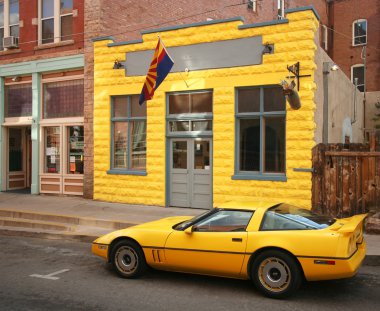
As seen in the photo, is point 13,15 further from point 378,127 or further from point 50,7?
point 378,127

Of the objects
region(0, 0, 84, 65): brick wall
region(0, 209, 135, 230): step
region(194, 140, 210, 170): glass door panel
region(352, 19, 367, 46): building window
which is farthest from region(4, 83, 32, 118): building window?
region(352, 19, 367, 46): building window

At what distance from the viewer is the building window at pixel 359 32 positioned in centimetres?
3125

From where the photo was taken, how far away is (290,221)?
639cm

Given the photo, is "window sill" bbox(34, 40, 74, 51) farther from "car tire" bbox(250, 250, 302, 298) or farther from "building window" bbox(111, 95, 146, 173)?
"car tire" bbox(250, 250, 302, 298)

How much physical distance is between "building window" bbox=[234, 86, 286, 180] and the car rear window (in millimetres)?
5186

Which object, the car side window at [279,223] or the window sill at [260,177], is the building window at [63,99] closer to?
the window sill at [260,177]

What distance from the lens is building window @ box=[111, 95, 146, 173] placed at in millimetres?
14227

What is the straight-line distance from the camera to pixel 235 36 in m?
12.5

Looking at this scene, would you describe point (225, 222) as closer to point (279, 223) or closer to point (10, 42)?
point (279, 223)

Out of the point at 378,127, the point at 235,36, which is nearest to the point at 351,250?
the point at 235,36

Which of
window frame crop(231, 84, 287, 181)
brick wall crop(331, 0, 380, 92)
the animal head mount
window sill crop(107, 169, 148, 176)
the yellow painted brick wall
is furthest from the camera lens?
brick wall crop(331, 0, 380, 92)

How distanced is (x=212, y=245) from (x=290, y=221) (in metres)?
1.15

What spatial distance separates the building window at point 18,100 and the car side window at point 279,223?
41.9ft

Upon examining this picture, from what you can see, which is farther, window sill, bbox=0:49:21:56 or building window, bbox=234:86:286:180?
window sill, bbox=0:49:21:56
